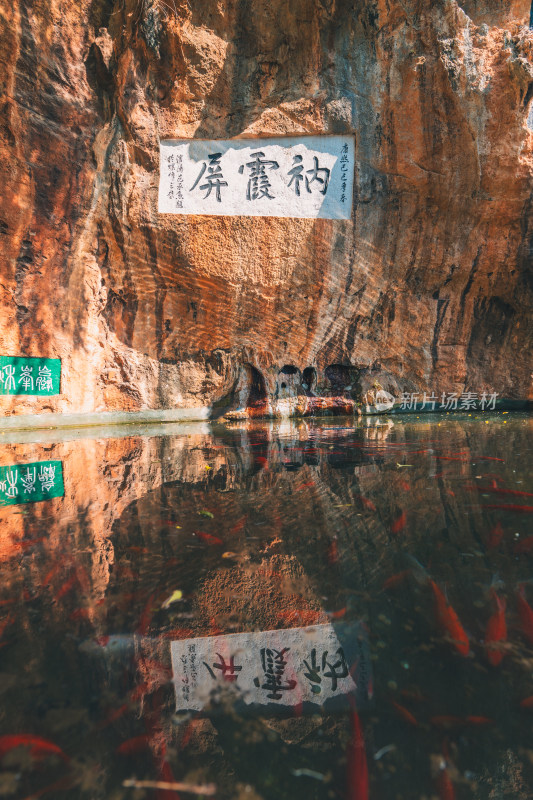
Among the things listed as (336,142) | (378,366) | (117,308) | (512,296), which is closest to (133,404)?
(117,308)

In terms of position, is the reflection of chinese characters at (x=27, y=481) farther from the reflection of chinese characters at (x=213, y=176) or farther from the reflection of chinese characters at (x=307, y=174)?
the reflection of chinese characters at (x=307, y=174)

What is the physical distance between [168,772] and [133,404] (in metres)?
7.41

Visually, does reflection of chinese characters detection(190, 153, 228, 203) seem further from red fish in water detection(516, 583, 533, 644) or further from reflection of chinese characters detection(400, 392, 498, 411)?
red fish in water detection(516, 583, 533, 644)

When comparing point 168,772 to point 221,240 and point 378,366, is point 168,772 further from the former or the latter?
point 378,366

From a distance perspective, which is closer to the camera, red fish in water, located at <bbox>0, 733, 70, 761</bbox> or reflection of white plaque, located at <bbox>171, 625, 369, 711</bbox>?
red fish in water, located at <bbox>0, 733, 70, 761</bbox>

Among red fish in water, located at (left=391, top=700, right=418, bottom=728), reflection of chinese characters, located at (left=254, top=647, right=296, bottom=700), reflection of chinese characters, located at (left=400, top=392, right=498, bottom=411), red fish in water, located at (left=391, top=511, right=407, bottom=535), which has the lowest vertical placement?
reflection of chinese characters, located at (left=400, top=392, right=498, bottom=411)

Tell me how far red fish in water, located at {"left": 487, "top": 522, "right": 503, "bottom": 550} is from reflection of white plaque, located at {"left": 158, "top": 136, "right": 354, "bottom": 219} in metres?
7.31

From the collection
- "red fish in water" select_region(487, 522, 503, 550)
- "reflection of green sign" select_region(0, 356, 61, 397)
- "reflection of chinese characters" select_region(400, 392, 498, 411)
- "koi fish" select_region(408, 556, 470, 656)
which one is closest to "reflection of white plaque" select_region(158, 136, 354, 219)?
"reflection of green sign" select_region(0, 356, 61, 397)

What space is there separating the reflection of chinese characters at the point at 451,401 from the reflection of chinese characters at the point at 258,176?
4882 millimetres

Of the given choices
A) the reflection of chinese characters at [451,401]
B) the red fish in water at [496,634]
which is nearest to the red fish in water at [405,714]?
the red fish in water at [496,634]

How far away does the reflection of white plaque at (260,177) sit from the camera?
7469 millimetres

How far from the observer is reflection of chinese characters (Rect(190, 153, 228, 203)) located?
7.54 m

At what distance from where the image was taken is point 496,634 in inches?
38.2

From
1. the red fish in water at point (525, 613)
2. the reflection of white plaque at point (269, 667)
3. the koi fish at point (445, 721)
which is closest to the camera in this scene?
the koi fish at point (445, 721)
